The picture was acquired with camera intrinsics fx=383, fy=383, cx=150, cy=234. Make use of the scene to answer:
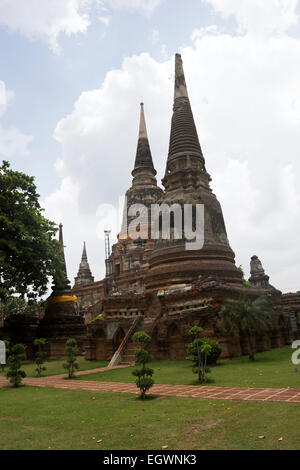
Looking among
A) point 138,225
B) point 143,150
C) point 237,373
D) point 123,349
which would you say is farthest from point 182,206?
point 143,150

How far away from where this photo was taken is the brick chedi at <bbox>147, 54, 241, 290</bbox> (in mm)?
24750

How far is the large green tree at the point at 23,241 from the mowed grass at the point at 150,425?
559 inches

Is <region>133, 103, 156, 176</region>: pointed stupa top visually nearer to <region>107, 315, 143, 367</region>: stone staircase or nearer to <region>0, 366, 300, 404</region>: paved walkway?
<region>107, 315, 143, 367</region>: stone staircase

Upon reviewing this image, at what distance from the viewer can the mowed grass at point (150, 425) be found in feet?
20.7

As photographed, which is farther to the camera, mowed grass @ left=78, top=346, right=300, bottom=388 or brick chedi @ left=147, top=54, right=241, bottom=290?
brick chedi @ left=147, top=54, right=241, bottom=290

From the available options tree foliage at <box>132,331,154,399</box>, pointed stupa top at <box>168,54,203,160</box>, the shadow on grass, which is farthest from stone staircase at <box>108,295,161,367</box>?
pointed stupa top at <box>168,54,203,160</box>

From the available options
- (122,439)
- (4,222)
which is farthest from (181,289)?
(122,439)

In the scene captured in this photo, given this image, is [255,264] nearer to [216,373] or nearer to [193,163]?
[193,163]

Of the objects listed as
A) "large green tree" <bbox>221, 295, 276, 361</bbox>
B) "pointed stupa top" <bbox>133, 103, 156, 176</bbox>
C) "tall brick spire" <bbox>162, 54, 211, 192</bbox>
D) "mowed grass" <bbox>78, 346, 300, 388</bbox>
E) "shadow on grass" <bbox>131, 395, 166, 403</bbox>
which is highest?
"pointed stupa top" <bbox>133, 103, 156, 176</bbox>

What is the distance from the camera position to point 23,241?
2461 centimetres

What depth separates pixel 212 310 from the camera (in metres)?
18.8

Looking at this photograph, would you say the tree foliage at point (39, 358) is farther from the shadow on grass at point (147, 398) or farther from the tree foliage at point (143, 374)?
the shadow on grass at point (147, 398)

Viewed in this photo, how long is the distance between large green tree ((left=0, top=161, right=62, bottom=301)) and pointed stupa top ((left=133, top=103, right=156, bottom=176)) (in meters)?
24.4
